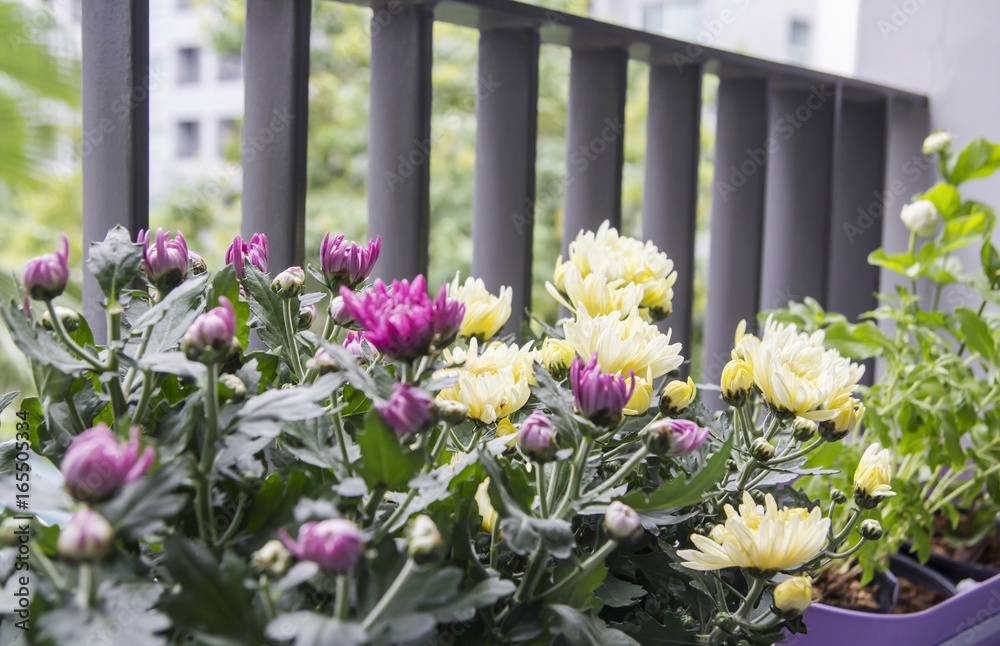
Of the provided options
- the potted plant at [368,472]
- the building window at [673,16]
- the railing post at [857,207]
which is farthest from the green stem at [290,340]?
the building window at [673,16]

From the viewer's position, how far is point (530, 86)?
37.9 inches

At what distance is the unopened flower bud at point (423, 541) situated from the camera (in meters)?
0.32

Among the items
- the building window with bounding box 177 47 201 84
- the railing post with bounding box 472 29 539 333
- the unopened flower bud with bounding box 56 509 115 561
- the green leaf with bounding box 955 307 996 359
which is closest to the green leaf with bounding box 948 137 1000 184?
the green leaf with bounding box 955 307 996 359

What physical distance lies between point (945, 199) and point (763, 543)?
78cm

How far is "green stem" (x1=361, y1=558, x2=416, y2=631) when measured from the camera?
0.31 m

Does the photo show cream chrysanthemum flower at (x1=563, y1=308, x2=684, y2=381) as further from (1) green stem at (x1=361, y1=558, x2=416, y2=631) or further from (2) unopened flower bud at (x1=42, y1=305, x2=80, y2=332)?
(2) unopened flower bud at (x1=42, y1=305, x2=80, y2=332)

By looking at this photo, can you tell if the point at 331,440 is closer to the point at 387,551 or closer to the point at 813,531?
the point at 387,551

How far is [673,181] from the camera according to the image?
45.3 inches

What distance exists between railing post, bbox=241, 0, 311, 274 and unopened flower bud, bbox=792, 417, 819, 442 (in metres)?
0.52

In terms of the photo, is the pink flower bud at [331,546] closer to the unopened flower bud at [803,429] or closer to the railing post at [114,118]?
the unopened flower bud at [803,429]

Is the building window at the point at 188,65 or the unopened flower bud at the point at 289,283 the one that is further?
the building window at the point at 188,65

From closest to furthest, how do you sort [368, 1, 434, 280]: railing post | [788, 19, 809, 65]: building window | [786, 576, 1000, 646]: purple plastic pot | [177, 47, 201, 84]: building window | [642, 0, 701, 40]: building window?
1. [786, 576, 1000, 646]: purple plastic pot
2. [368, 1, 434, 280]: railing post
3. [642, 0, 701, 40]: building window
4. [788, 19, 809, 65]: building window
5. [177, 47, 201, 84]: building window

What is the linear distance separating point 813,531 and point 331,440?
0.29 metres

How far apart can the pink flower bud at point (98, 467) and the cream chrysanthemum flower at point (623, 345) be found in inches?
10.3
